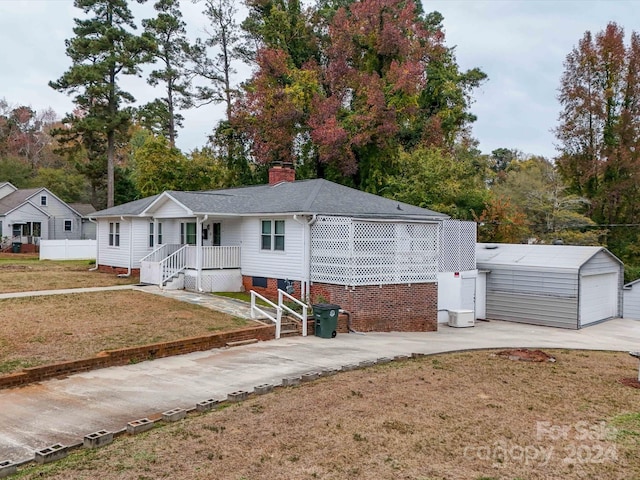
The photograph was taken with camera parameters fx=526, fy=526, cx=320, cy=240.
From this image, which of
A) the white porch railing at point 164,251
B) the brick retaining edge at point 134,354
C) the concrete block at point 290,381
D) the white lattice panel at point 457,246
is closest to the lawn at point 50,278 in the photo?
the white porch railing at point 164,251

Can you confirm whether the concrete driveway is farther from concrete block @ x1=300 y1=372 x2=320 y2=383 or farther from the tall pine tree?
the tall pine tree

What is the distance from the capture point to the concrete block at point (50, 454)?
566cm

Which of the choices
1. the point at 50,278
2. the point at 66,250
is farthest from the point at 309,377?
the point at 66,250

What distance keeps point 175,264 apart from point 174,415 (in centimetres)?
1273

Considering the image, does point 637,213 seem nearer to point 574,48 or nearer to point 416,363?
point 574,48

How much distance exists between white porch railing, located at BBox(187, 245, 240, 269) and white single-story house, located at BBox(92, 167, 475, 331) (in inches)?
1.4

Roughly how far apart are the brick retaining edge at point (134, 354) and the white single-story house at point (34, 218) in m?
30.7

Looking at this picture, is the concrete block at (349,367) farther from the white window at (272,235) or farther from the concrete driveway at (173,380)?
the white window at (272,235)

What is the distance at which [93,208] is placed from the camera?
159ft

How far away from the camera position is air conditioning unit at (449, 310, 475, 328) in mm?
18297

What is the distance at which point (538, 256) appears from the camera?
21.4m

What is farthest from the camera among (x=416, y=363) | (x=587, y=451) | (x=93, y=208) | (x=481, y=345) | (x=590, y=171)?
(x=93, y=208)

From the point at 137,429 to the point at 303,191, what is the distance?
13.5 metres

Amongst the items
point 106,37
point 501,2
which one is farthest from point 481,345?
point 106,37
